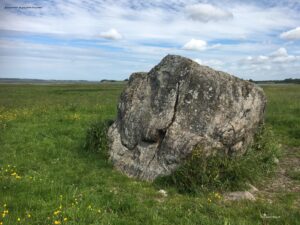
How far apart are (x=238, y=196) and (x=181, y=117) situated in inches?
128

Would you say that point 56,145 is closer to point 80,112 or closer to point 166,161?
point 166,161

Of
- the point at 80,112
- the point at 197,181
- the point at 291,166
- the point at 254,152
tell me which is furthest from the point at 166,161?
the point at 80,112

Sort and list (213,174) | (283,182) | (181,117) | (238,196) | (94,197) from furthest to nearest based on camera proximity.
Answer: (181,117), (283,182), (213,174), (238,196), (94,197)

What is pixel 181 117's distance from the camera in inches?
476

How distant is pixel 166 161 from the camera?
11672mm

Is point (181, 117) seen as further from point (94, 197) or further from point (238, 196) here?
point (94, 197)

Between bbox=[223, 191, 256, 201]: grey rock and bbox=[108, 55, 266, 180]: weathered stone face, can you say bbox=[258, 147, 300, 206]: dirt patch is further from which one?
bbox=[108, 55, 266, 180]: weathered stone face

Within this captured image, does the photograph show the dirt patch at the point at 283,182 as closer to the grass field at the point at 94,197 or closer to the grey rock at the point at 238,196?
the grass field at the point at 94,197

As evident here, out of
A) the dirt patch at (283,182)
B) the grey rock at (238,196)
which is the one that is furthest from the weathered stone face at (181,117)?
the grey rock at (238,196)

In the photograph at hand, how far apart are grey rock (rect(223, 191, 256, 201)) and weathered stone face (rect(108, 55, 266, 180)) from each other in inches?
64.5

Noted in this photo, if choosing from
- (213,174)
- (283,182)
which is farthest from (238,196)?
(283,182)

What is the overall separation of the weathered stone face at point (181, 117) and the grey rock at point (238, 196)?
1.64 m

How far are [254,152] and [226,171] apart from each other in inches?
96.3

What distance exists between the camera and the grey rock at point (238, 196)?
9.93 m
